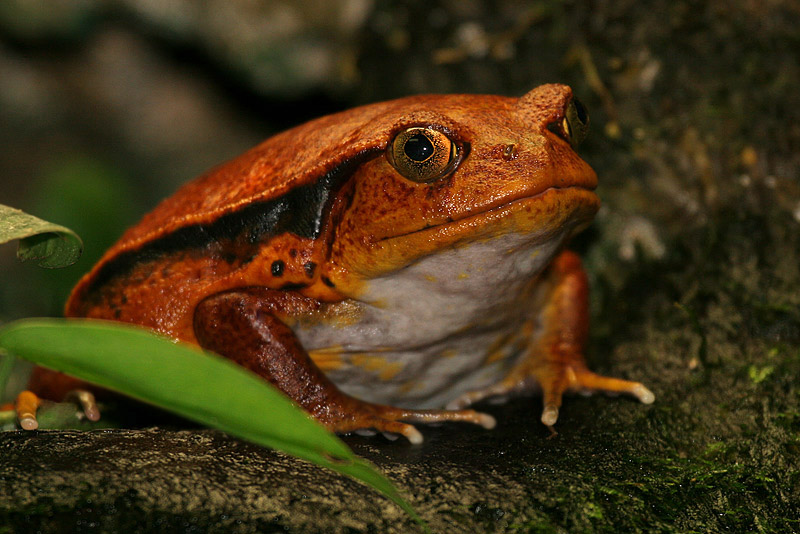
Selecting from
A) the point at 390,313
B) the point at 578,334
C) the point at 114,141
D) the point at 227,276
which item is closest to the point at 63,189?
the point at 114,141

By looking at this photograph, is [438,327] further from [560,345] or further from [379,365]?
[560,345]

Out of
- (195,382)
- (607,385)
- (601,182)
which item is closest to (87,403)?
(195,382)

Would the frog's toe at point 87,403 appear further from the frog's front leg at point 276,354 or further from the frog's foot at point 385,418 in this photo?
the frog's foot at point 385,418

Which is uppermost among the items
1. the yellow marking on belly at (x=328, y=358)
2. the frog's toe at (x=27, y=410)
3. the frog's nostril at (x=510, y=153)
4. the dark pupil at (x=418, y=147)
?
the dark pupil at (x=418, y=147)

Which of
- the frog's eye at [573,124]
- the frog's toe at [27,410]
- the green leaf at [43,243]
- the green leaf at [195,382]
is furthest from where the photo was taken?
the frog's eye at [573,124]

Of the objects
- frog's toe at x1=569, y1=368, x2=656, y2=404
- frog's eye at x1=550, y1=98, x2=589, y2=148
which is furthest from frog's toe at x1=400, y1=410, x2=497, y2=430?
frog's eye at x1=550, y1=98, x2=589, y2=148

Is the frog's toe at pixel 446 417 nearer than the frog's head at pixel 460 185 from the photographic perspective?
No

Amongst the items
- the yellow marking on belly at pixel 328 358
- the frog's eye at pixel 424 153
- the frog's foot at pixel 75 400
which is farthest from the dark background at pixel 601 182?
the frog's eye at pixel 424 153
